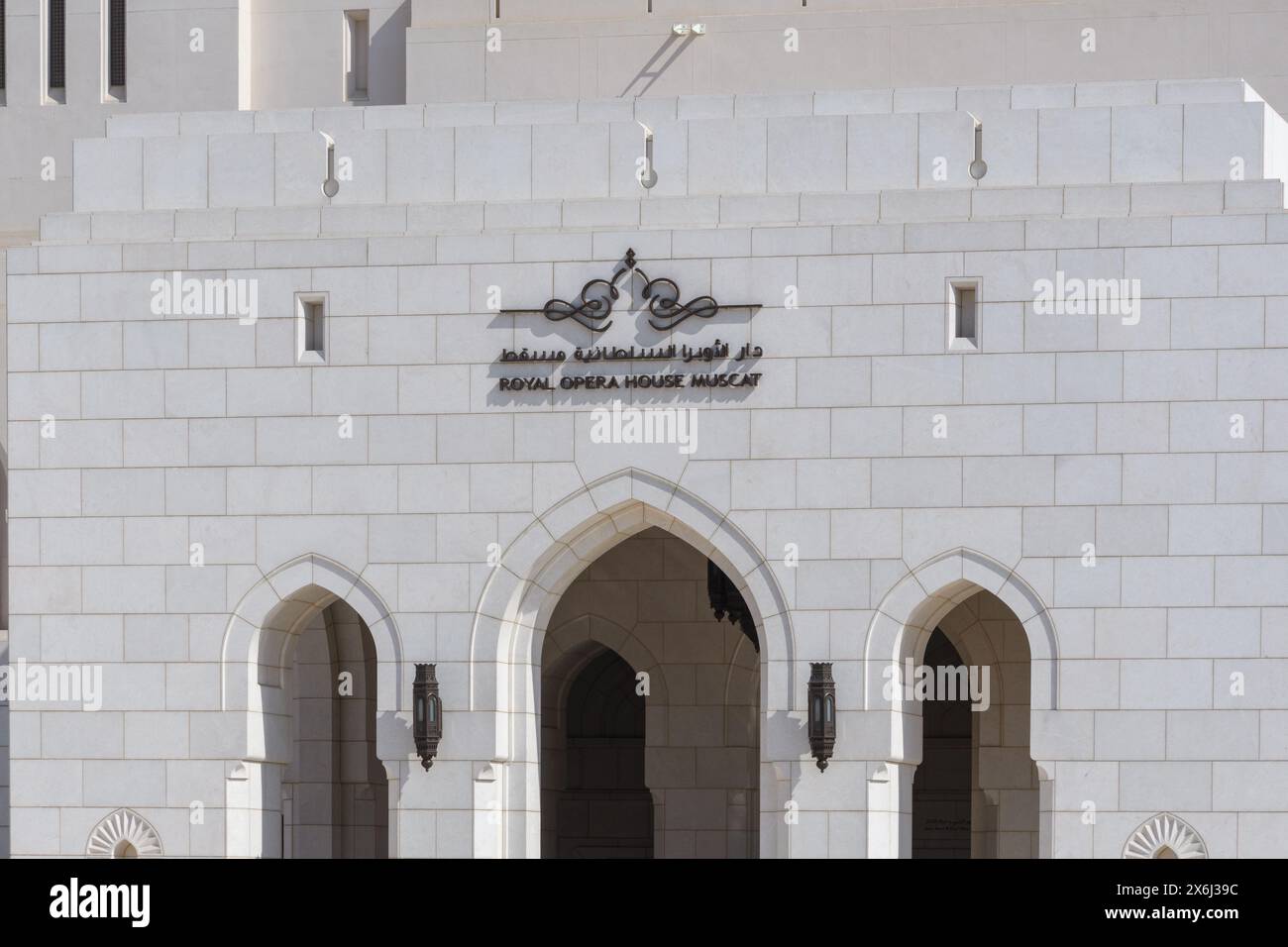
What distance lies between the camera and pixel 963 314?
19344 millimetres

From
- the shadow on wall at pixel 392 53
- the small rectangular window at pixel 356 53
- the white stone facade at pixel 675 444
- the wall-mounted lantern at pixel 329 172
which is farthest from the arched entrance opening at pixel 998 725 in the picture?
the small rectangular window at pixel 356 53

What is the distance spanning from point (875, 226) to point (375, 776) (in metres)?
8.76

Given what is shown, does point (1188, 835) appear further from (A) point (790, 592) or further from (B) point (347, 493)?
(B) point (347, 493)

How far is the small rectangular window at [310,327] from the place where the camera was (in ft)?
65.2

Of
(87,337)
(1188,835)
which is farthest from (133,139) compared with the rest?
(1188,835)

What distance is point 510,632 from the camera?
19.8 m

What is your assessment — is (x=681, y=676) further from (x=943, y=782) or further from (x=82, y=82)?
(x=82, y=82)

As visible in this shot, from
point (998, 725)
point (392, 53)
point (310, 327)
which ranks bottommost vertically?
point (998, 725)

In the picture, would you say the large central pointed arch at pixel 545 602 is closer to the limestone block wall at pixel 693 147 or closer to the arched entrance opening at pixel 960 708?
the arched entrance opening at pixel 960 708

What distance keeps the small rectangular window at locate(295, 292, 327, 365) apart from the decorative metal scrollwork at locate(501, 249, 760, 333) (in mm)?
1658

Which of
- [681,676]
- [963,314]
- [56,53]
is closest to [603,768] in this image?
[681,676]

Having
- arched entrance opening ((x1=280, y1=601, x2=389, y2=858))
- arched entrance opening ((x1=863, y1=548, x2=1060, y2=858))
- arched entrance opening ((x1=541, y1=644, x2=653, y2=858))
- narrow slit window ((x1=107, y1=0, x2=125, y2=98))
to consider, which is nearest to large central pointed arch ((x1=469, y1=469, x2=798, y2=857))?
arched entrance opening ((x1=863, y1=548, x2=1060, y2=858))

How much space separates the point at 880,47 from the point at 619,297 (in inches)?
176

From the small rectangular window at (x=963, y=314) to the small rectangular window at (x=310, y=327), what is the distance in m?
5.34
